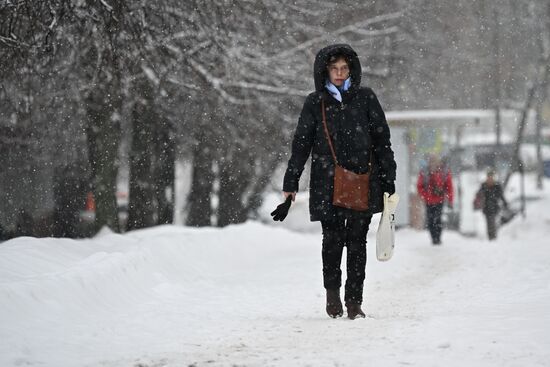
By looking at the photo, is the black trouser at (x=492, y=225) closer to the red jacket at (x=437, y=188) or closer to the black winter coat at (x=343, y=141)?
the red jacket at (x=437, y=188)

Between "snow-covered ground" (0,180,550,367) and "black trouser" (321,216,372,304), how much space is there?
Answer: 0.25 m

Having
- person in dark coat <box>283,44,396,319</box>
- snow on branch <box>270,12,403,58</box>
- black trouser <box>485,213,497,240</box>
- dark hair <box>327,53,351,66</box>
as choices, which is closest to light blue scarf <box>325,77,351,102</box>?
person in dark coat <box>283,44,396,319</box>

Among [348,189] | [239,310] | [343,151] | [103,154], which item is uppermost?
[343,151]

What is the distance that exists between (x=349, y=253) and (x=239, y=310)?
1220mm

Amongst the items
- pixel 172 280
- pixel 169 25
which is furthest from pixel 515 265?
pixel 169 25

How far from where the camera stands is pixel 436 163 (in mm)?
17203

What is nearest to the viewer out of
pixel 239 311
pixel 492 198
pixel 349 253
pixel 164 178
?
Result: pixel 349 253

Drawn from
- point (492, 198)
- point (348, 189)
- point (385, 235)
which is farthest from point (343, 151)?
point (492, 198)

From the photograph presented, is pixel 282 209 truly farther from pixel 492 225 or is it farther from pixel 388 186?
pixel 492 225

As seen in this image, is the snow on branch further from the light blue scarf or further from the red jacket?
the light blue scarf

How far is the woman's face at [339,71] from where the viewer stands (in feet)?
22.7

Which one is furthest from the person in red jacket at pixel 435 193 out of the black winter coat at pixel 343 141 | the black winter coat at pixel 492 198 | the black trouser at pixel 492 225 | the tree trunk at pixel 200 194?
the black winter coat at pixel 343 141

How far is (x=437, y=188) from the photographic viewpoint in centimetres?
1661

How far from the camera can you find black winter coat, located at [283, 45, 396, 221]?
6.89 m
